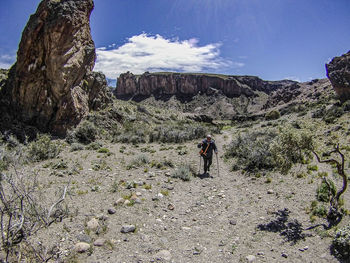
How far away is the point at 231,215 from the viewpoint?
5898mm

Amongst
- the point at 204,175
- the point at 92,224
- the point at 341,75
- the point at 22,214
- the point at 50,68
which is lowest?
the point at 92,224

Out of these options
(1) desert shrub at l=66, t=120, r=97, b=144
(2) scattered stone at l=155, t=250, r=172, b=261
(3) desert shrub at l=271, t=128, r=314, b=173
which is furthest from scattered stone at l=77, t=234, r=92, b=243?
(1) desert shrub at l=66, t=120, r=97, b=144

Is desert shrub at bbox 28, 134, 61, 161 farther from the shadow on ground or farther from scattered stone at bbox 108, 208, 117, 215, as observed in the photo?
the shadow on ground

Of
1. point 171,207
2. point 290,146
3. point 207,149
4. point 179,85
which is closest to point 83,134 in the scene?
point 207,149

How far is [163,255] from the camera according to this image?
13.5 ft

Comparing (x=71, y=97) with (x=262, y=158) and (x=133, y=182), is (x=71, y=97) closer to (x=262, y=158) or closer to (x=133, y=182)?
(x=133, y=182)

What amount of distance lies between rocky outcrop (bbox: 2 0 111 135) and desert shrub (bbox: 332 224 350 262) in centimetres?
1846

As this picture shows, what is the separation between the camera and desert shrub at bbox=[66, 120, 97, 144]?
1633 cm

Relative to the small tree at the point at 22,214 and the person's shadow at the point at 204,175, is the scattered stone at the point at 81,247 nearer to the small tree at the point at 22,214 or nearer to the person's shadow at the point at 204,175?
the small tree at the point at 22,214

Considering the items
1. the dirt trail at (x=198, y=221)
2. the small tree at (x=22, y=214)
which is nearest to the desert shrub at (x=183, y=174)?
the dirt trail at (x=198, y=221)

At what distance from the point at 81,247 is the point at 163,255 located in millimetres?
1685

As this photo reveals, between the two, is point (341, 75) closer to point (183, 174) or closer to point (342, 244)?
point (183, 174)

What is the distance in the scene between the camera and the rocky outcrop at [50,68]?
15.9 meters

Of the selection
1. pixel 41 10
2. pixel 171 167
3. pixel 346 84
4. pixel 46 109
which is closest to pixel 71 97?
pixel 46 109
